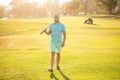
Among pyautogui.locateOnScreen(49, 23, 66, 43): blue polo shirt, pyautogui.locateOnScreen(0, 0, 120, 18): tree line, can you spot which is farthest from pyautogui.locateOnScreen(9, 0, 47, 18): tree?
pyautogui.locateOnScreen(49, 23, 66, 43): blue polo shirt

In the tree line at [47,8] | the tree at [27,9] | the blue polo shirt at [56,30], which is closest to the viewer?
the blue polo shirt at [56,30]

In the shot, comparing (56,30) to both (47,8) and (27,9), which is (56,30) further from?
(47,8)

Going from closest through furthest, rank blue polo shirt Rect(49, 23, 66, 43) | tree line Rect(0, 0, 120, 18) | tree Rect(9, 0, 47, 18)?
blue polo shirt Rect(49, 23, 66, 43), tree line Rect(0, 0, 120, 18), tree Rect(9, 0, 47, 18)

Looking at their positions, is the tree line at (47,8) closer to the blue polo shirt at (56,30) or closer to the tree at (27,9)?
the tree at (27,9)

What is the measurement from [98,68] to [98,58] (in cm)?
243

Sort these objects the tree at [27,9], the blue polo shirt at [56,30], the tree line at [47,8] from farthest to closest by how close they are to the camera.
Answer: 1. the tree at [27,9]
2. the tree line at [47,8]
3. the blue polo shirt at [56,30]

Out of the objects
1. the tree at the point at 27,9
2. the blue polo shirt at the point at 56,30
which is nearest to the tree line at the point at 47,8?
the tree at the point at 27,9

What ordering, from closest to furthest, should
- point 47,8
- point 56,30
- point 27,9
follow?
point 56,30, point 27,9, point 47,8

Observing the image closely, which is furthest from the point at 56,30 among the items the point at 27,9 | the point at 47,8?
the point at 47,8

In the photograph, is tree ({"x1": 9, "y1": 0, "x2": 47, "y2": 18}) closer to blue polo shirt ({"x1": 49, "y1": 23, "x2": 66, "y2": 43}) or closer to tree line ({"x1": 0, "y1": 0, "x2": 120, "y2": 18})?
tree line ({"x1": 0, "y1": 0, "x2": 120, "y2": 18})

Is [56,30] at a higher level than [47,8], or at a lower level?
higher

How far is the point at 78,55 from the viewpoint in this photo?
15.8 metres

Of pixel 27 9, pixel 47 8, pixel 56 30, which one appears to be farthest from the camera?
pixel 47 8

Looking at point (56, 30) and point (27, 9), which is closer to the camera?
point (56, 30)
